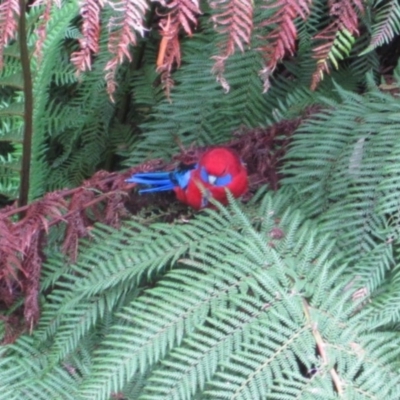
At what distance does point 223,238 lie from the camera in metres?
1.17

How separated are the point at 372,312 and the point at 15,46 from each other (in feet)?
2.72

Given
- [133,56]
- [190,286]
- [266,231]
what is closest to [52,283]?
[190,286]

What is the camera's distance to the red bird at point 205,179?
1287 millimetres

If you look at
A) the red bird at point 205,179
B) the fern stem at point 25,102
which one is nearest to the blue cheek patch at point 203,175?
the red bird at point 205,179

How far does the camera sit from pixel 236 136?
1.45 meters

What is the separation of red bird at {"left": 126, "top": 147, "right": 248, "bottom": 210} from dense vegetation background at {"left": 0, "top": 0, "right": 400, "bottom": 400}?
0.03 meters

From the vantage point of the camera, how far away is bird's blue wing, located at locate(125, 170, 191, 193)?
4.42 ft

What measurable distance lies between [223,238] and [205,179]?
20 centimetres

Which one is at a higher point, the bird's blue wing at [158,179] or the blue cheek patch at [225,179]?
the blue cheek patch at [225,179]

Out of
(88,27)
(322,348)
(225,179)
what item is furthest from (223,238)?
Answer: (88,27)

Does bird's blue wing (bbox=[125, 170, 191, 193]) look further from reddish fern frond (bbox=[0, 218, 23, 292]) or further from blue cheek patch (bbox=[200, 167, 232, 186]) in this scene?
reddish fern frond (bbox=[0, 218, 23, 292])

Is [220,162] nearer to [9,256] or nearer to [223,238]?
[223,238]

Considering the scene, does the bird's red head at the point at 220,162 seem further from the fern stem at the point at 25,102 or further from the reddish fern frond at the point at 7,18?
the reddish fern frond at the point at 7,18

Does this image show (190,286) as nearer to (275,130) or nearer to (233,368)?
(233,368)
